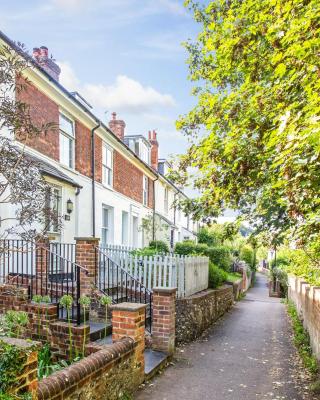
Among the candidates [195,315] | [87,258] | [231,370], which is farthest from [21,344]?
[195,315]

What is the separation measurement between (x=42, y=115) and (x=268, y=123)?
7174 mm

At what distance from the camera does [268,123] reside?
6.00 m

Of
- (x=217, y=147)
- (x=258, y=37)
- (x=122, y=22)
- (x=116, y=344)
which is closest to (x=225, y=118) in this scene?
(x=217, y=147)

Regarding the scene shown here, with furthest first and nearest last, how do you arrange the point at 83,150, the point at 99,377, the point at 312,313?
the point at 83,150 → the point at 312,313 → the point at 99,377

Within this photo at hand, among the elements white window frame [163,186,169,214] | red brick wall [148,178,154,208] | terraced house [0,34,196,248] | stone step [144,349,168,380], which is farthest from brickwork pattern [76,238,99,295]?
white window frame [163,186,169,214]

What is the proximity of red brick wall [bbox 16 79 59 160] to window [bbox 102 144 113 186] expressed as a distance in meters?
3.85

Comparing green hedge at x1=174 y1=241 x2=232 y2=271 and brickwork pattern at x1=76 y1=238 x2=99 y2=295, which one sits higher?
brickwork pattern at x1=76 y1=238 x2=99 y2=295

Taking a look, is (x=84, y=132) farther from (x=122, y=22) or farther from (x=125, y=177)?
(x=122, y=22)

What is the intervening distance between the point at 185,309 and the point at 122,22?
6.55m

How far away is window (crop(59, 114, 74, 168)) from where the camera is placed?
12059 mm

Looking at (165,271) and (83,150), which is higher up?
(83,150)

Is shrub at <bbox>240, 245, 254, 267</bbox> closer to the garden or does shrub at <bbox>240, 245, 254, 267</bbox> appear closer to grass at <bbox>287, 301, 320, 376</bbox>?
grass at <bbox>287, 301, 320, 376</bbox>

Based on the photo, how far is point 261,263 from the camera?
61.9 m

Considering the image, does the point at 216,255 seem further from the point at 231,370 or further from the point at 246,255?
the point at 246,255
